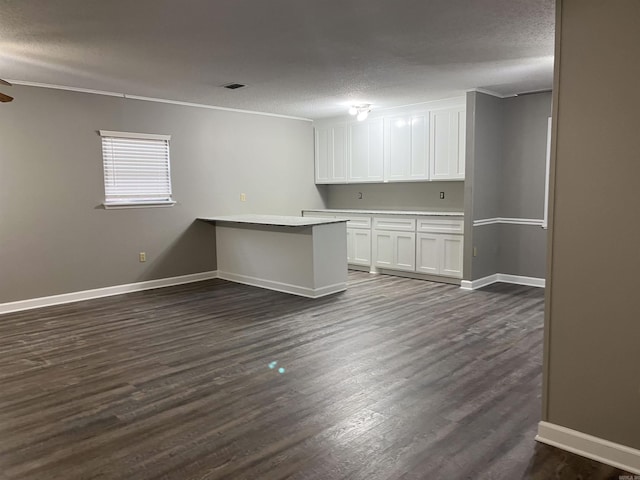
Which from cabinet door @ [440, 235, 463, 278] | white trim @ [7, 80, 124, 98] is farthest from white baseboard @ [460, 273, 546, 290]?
white trim @ [7, 80, 124, 98]

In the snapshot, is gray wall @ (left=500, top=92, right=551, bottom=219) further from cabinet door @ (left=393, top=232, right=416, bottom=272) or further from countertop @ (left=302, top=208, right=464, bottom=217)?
cabinet door @ (left=393, top=232, right=416, bottom=272)

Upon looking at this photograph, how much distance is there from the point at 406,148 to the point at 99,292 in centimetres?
433

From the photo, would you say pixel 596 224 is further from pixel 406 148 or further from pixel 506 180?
pixel 406 148

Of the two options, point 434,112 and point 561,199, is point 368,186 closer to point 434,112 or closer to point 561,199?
point 434,112

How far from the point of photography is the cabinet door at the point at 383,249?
6.63 meters

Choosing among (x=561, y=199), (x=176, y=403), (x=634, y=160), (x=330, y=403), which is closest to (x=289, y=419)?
(x=330, y=403)

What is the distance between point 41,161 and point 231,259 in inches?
99.3

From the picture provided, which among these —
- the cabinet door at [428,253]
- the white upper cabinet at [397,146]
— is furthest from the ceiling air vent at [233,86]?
the cabinet door at [428,253]

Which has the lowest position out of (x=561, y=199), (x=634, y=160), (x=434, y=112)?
(x=561, y=199)

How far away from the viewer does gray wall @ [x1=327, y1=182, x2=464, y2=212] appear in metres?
6.59

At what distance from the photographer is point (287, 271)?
5.70 m

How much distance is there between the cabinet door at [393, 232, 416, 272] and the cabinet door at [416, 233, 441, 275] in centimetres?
8

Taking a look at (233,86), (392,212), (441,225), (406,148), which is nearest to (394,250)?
(392,212)

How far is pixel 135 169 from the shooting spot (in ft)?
19.0
